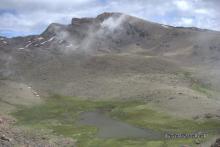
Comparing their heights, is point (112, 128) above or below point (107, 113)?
above

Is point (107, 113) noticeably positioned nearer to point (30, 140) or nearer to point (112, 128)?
point (112, 128)

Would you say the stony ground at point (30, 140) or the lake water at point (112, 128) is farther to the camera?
the lake water at point (112, 128)

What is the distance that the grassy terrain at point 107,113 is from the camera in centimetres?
11056

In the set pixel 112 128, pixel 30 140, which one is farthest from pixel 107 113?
pixel 30 140

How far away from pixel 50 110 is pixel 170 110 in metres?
53.9

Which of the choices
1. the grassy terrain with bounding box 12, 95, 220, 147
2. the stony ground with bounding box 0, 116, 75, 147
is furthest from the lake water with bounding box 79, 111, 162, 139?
the stony ground with bounding box 0, 116, 75, 147

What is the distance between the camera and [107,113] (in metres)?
170

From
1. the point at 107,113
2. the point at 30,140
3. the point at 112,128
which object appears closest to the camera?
the point at 30,140

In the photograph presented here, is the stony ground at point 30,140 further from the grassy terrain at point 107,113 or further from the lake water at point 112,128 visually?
the lake water at point 112,128

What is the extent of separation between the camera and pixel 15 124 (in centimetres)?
14588

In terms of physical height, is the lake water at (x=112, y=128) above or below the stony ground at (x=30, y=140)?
below

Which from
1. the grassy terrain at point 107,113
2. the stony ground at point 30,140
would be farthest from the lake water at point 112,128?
the stony ground at point 30,140

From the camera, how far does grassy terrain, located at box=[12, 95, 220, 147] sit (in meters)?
111

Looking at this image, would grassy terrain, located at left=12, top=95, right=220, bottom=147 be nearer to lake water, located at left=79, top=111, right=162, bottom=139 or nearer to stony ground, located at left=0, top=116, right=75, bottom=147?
lake water, located at left=79, top=111, right=162, bottom=139
